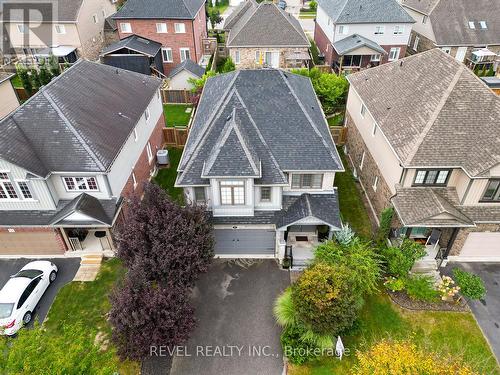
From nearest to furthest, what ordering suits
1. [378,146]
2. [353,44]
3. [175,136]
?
[378,146] < [175,136] < [353,44]

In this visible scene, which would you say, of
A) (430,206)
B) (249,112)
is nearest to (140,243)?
(249,112)

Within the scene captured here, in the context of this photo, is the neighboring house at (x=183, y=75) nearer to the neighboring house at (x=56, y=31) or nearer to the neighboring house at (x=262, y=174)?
the neighboring house at (x=56, y=31)

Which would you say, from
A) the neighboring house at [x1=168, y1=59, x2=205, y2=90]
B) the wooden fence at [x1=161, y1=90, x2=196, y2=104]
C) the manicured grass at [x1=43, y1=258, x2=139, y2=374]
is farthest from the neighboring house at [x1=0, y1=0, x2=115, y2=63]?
the manicured grass at [x1=43, y1=258, x2=139, y2=374]

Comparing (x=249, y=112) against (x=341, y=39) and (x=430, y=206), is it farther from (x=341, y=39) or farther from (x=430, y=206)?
(x=341, y=39)

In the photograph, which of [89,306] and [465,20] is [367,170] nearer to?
[89,306]

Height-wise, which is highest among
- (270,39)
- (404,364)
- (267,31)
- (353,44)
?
(267,31)

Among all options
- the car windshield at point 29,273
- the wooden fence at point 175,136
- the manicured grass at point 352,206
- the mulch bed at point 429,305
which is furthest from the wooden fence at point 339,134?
the car windshield at point 29,273

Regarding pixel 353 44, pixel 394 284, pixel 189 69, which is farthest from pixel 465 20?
pixel 394 284
